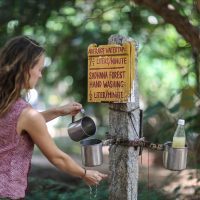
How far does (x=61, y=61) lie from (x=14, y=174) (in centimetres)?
504

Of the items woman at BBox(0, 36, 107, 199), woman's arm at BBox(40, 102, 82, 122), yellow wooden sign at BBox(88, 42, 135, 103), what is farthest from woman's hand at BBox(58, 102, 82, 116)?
woman at BBox(0, 36, 107, 199)

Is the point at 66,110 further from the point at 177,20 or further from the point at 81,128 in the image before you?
the point at 177,20

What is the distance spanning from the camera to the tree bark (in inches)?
197

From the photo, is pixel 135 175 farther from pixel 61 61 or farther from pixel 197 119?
pixel 61 61

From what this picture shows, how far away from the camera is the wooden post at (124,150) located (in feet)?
11.1

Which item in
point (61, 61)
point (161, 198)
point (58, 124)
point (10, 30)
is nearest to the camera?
point (161, 198)

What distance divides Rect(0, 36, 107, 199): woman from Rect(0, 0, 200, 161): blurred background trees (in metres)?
1.94

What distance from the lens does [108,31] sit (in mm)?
6980

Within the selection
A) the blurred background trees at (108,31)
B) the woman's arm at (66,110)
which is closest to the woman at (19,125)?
the woman's arm at (66,110)

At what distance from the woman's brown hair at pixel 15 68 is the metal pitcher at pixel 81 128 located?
2.07 feet

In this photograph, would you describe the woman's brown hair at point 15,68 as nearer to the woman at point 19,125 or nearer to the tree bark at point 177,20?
the woman at point 19,125

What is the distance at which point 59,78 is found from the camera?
8781 millimetres

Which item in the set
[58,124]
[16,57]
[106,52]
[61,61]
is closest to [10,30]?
[61,61]

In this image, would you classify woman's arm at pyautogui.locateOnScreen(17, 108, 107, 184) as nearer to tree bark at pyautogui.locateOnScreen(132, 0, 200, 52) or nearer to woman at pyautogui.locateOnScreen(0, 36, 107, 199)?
woman at pyautogui.locateOnScreen(0, 36, 107, 199)
